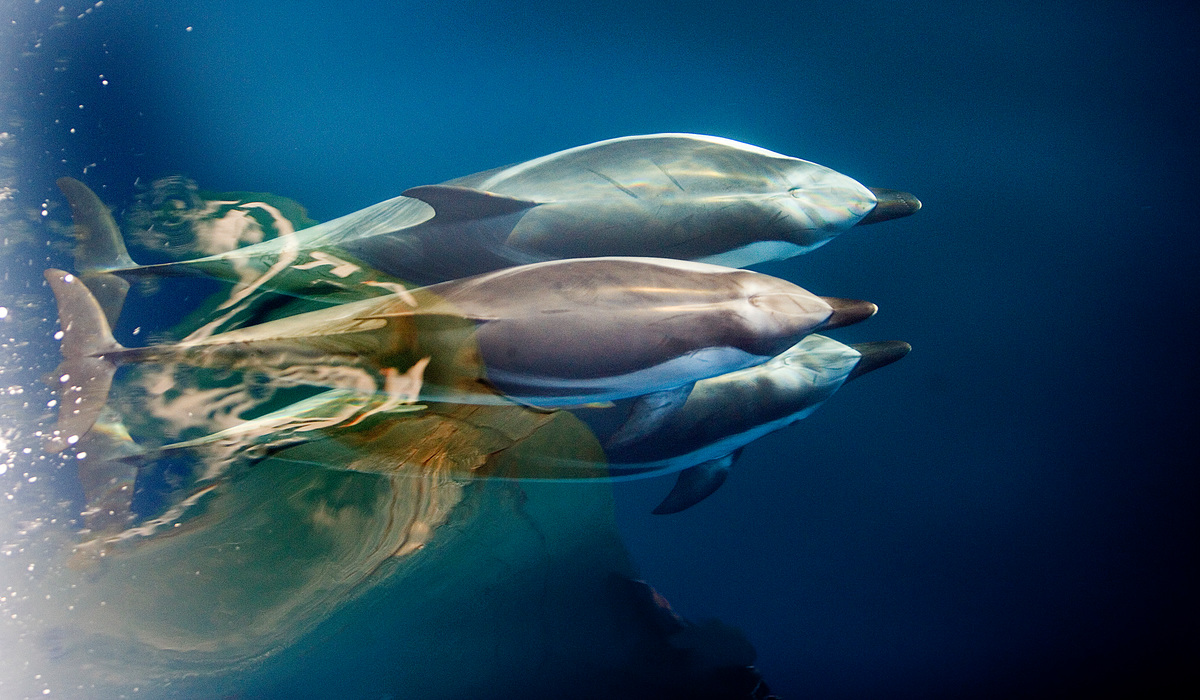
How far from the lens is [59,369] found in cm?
184

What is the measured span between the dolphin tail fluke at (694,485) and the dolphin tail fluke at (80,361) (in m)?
1.92

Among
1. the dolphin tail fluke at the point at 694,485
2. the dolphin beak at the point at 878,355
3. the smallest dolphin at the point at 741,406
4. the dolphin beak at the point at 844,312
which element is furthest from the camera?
the dolphin tail fluke at the point at 694,485

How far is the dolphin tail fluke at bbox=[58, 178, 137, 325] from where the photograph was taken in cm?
187

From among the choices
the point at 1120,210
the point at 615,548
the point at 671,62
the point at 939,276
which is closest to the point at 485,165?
the point at 671,62

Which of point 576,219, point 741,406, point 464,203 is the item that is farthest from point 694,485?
point 464,203

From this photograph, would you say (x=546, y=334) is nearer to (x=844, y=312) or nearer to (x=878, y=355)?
(x=844, y=312)

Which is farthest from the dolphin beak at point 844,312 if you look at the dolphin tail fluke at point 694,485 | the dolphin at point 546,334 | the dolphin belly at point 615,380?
the dolphin tail fluke at point 694,485

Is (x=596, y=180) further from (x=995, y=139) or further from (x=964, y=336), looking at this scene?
(x=995, y=139)

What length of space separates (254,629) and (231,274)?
1.20m

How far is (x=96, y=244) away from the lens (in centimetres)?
195

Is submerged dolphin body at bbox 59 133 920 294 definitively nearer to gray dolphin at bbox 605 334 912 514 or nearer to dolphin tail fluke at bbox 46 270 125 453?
dolphin tail fluke at bbox 46 270 125 453

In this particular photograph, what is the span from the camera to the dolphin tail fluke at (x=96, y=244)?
73.6 inches

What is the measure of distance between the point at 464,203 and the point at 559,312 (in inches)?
21.5

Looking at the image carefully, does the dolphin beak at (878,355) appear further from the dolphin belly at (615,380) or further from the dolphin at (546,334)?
the dolphin belly at (615,380)
